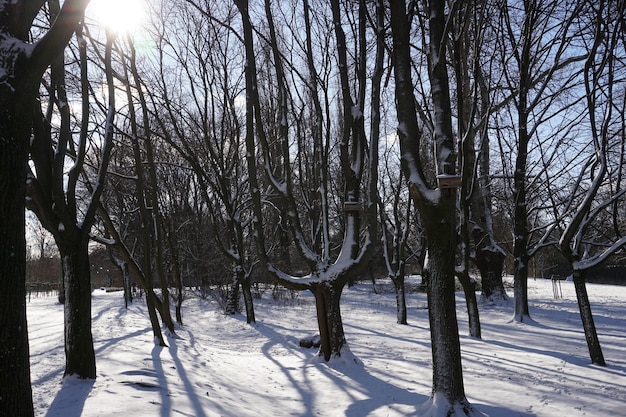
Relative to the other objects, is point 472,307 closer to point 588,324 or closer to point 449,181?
point 588,324

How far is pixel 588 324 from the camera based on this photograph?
653cm

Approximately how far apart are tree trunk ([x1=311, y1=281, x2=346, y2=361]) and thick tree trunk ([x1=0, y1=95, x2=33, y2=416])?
532cm

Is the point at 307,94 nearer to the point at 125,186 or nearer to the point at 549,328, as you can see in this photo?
the point at 549,328

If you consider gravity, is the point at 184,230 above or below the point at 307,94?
below

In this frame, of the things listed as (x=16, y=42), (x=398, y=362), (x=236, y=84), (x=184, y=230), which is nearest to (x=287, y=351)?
(x=398, y=362)

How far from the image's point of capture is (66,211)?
6047 mm

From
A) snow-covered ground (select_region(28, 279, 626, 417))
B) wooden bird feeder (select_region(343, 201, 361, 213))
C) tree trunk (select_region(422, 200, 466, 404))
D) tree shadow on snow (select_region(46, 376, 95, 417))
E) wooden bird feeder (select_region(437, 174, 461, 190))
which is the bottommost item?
snow-covered ground (select_region(28, 279, 626, 417))

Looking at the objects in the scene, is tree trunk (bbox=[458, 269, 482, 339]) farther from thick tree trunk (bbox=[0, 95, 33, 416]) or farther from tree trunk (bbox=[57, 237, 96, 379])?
thick tree trunk (bbox=[0, 95, 33, 416])

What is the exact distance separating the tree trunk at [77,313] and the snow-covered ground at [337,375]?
21 centimetres

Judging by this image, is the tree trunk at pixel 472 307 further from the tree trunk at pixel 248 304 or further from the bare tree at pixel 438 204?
the tree trunk at pixel 248 304

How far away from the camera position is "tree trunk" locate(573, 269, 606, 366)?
21.1ft

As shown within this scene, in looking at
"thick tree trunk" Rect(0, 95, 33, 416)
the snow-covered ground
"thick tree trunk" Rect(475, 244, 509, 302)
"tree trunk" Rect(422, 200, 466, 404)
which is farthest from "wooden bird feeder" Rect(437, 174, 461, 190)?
"thick tree trunk" Rect(475, 244, 509, 302)

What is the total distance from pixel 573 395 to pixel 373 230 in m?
3.86

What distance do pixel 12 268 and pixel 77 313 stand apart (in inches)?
131
